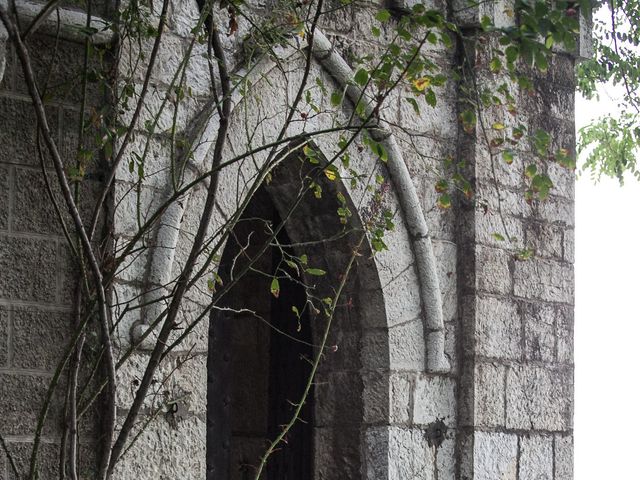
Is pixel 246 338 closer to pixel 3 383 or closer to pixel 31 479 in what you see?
pixel 3 383

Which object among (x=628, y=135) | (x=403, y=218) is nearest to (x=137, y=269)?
(x=403, y=218)

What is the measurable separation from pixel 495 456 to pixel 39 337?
2.18 metres

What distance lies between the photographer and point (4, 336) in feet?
12.7

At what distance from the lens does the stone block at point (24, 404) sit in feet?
12.6

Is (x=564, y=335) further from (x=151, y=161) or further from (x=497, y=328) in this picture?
(x=151, y=161)

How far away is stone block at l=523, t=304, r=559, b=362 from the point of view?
5457 millimetres

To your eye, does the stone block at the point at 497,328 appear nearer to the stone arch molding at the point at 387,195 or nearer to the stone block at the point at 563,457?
the stone arch molding at the point at 387,195

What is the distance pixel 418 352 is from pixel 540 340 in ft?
2.36

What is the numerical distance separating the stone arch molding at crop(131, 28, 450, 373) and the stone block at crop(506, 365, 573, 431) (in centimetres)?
42

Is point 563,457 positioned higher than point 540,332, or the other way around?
point 540,332

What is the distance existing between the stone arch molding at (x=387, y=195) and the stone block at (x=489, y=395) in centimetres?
19

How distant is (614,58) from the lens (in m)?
6.58

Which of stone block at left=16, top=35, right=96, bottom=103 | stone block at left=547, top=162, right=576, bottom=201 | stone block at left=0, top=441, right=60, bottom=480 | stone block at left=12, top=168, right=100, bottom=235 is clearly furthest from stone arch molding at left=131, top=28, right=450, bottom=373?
stone block at left=0, top=441, right=60, bottom=480

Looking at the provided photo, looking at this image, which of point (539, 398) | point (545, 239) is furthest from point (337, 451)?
point (545, 239)
